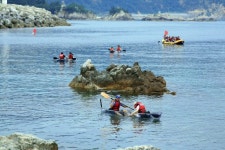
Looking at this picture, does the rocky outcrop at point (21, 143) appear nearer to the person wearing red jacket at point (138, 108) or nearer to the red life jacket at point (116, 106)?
the person wearing red jacket at point (138, 108)

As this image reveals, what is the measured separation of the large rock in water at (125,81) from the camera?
223 ft

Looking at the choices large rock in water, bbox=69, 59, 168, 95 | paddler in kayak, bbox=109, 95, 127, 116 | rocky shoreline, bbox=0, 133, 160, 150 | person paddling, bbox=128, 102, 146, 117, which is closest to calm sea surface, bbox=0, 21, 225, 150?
person paddling, bbox=128, 102, 146, 117

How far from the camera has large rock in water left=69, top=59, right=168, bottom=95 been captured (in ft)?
223

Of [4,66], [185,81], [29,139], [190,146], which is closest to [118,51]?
[4,66]

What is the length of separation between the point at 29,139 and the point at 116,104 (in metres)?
22.4

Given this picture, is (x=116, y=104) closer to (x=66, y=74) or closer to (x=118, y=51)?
(x=66, y=74)

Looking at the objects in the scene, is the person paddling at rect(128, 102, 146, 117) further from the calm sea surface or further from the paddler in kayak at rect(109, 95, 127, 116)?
the paddler in kayak at rect(109, 95, 127, 116)

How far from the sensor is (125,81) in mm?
69062

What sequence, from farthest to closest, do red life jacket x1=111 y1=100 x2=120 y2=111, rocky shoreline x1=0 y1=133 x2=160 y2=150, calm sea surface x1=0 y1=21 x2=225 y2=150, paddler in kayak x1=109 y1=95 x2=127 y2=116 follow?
red life jacket x1=111 y1=100 x2=120 y2=111
paddler in kayak x1=109 y1=95 x2=127 y2=116
calm sea surface x1=0 y1=21 x2=225 y2=150
rocky shoreline x1=0 y1=133 x2=160 y2=150

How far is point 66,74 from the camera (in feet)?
280

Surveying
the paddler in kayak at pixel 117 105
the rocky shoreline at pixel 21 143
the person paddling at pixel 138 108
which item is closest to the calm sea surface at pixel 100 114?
the person paddling at pixel 138 108

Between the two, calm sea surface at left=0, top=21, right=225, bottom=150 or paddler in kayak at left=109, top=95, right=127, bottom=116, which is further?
paddler in kayak at left=109, top=95, right=127, bottom=116

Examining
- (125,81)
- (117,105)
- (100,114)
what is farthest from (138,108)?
(125,81)

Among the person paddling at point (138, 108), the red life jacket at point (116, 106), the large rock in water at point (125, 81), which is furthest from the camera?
the large rock in water at point (125, 81)
